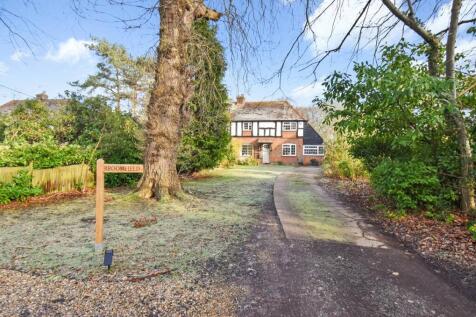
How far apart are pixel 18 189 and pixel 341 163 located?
38.9 ft

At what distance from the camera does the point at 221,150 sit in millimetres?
14453

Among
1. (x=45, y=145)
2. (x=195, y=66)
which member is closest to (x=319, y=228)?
(x=195, y=66)

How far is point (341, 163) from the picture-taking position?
12656 mm

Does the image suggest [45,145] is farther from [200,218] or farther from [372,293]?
[372,293]

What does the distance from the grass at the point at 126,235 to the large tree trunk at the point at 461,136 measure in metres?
3.91

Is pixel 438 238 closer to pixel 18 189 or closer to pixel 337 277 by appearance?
pixel 337 277

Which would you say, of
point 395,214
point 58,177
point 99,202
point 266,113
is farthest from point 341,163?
point 266,113

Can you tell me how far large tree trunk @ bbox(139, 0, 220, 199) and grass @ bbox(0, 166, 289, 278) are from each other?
598 mm

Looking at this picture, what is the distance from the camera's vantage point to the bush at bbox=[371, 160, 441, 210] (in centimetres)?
494

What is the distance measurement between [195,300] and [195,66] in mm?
6372

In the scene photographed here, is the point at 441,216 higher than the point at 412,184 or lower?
lower

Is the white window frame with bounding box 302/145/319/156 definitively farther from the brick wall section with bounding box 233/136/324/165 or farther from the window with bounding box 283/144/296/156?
the window with bounding box 283/144/296/156

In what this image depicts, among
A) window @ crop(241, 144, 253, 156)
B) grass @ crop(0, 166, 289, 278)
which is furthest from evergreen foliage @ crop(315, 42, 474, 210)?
window @ crop(241, 144, 253, 156)

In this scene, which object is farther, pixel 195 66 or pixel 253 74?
pixel 195 66
